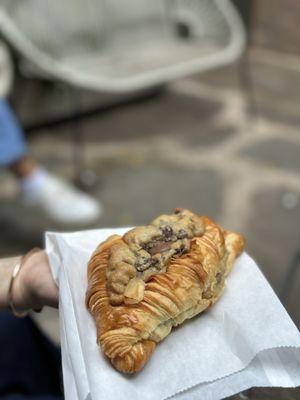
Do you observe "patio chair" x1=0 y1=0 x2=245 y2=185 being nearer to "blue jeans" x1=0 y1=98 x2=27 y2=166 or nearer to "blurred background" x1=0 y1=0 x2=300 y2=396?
"blurred background" x1=0 y1=0 x2=300 y2=396

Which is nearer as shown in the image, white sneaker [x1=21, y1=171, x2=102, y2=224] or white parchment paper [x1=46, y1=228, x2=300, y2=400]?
white parchment paper [x1=46, y1=228, x2=300, y2=400]

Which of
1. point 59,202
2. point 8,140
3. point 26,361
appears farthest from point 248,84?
point 26,361

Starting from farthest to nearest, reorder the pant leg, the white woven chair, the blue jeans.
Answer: the white woven chair
the blue jeans
the pant leg

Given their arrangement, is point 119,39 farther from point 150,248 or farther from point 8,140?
point 150,248

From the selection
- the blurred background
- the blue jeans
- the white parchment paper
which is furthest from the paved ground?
the white parchment paper

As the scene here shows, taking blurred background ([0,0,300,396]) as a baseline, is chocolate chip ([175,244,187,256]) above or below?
above

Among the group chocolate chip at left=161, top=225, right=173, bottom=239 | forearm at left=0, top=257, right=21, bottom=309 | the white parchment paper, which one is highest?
chocolate chip at left=161, top=225, right=173, bottom=239

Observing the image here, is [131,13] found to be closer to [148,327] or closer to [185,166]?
[185,166]

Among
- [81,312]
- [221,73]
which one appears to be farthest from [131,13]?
[81,312]
